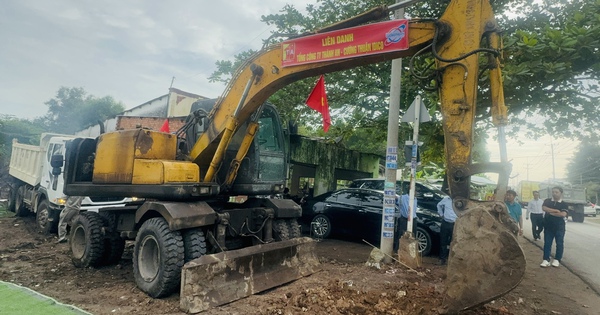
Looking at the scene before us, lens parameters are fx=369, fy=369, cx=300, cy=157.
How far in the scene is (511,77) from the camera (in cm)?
685

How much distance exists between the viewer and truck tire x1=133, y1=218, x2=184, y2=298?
4.68 metres

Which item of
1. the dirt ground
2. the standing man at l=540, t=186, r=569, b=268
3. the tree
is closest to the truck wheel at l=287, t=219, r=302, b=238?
the dirt ground

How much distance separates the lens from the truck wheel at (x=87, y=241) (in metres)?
6.11

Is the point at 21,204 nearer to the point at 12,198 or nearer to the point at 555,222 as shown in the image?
the point at 12,198

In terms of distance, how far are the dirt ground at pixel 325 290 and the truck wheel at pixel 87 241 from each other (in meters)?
0.18

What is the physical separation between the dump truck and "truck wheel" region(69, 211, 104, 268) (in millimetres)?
1093

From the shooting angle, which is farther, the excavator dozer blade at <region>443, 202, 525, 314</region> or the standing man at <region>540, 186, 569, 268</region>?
the standing man at <region>540, 186, 569, 268</region>

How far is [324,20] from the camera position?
419 inches

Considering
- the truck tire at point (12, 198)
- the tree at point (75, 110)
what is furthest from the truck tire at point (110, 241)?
the tree at point (75, 110)

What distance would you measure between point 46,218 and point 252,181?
686 centimetres

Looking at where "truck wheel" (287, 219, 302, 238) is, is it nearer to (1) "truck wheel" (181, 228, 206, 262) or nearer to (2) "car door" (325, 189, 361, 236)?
(1) "truck wheel" (181, 228, 206, 262)

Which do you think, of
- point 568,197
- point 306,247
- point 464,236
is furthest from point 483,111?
point 568,197

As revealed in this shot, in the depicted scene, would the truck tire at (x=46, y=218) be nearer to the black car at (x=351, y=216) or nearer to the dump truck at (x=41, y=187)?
the dump truck at (x=41, y=187)

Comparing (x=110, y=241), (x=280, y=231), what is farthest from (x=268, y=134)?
(x=110, y=241)
